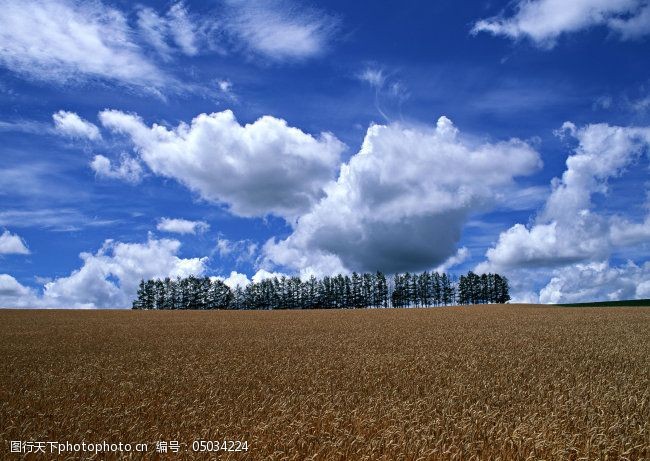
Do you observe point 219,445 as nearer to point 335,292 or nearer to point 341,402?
point 341,402

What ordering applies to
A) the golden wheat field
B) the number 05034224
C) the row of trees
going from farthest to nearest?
the row of trees < the golden wheat field < the number 05034224

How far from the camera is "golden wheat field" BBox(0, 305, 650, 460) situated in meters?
7.21

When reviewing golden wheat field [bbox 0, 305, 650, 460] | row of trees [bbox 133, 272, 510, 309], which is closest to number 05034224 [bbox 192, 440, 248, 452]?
golden wheat field [bbox 0, 305, 650, 460]

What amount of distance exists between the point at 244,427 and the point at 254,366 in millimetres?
6620

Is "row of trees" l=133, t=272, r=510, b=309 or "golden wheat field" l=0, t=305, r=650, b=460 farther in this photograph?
"row of trees" l=133, t=272, r=510, b=309

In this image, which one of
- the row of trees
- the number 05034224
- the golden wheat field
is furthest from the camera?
the row of trees

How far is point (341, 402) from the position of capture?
9.84m

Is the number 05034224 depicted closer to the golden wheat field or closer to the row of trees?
the golden wheat field

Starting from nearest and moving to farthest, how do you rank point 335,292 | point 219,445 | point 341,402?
point 219,445 < point 341,402 < point 335,292

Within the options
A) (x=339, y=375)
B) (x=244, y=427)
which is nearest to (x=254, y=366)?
(x=339, y=375)

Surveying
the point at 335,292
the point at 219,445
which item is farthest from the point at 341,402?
the point at 335,292

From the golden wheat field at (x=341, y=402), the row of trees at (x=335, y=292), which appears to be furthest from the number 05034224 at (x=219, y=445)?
the row of trees at (x=335, y=292)

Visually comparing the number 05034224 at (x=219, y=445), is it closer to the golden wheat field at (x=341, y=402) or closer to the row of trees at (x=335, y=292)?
the golden wheat field at (x=341, y=402)

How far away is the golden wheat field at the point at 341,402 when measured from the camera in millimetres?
7215
